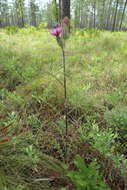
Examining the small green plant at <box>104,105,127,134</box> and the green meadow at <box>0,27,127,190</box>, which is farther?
the small green plant at <box>104,105,127,134</box>

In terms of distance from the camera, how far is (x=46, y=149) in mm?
1023

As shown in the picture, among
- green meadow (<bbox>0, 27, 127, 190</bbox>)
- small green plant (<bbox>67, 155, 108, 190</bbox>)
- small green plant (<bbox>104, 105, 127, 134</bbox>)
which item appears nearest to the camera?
small green plant (<bbox>67, 155, 108, 190</bbox>)

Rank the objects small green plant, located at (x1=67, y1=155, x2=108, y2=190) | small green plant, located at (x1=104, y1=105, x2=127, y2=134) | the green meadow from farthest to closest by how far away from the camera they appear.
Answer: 1. small green plant, located at (x1=104, y1=105, x2=127, y2=134)
2. the green meadow
3. small green plant, located at (x1=67, y1=155, x2=108, y2=190)

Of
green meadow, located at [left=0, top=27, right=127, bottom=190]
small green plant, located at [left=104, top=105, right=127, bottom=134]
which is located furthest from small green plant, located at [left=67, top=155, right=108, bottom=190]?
small green plant, located at [left=104, top=105, right=127, bottom=134]

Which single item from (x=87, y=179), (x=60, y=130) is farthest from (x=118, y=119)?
(x=87, y=179)

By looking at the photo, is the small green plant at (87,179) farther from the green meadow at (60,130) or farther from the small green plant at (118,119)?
the small green plant at (118,119)

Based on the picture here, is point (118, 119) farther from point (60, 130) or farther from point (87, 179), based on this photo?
point (87, 179)

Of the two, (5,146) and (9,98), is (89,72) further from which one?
(5,146)

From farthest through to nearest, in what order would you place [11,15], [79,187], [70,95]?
[11,15]
[70,95]
[79,187]

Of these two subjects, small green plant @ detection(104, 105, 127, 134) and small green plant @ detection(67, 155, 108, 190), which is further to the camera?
small green plant @ detection(104, 105, 127, 134)

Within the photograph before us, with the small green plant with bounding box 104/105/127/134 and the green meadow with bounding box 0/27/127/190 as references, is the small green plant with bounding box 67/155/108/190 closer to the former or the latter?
the green meadow with bounding box 0/27/127/190

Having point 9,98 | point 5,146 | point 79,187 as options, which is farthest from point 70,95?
point 79,187

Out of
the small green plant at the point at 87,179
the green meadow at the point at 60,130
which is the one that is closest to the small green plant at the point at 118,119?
the green meadow at the point at 60,130

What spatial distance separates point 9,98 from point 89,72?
1.11 m
